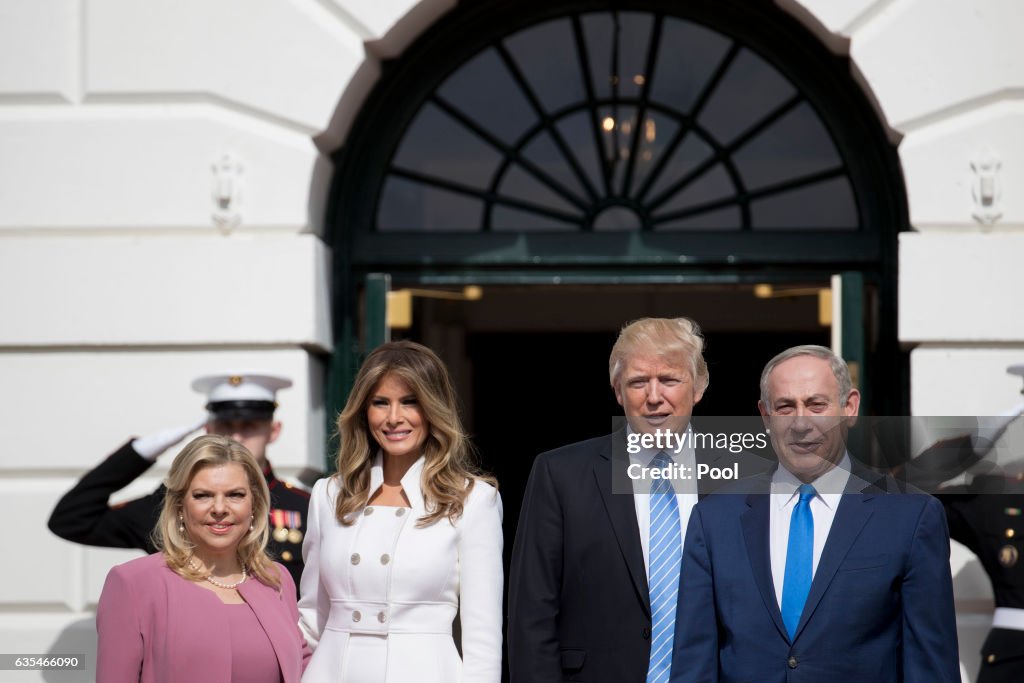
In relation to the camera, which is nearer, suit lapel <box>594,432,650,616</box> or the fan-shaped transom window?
suit lapel <box>594,432,650,616</box>

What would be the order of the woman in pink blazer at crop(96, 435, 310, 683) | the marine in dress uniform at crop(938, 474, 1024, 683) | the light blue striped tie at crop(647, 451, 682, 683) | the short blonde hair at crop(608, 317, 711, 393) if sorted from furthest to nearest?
the marine in dress uniform at crop(938, 474, 1024, 683)
the short blonde hair at crop(608, 317, 711, 393)
the light blue striped tie at crop(647, 451, 682, 683)
the woman in pink blazer at crop(96, 435, 310, 683)

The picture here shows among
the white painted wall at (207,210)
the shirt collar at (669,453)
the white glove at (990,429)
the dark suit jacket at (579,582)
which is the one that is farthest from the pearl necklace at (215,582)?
the white glove at (990,429)

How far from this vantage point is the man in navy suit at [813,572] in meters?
3.56

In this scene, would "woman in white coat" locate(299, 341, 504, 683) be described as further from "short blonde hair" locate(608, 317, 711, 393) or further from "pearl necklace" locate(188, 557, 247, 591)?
"short blonde hair" locate(608, 317, 711, 393)

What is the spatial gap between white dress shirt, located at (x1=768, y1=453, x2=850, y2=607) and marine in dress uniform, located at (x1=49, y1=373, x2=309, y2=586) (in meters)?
1.93

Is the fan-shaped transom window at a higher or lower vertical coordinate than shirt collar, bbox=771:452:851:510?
higher

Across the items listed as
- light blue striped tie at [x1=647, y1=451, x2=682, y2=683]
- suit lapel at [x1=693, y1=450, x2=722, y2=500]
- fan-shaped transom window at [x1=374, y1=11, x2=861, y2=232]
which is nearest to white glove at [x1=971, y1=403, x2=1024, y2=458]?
fan-shaped transom window at [x1=374, y1=11, x2=861, y2=232]

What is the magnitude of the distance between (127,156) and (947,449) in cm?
355

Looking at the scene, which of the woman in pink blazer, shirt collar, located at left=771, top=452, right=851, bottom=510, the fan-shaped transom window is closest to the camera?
the woman in pink blazer

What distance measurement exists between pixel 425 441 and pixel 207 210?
2.64m

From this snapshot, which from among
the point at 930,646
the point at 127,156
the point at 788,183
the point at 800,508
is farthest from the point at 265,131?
the point at 930,646

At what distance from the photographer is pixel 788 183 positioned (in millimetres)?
6711

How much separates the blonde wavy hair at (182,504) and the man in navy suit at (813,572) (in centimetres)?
112

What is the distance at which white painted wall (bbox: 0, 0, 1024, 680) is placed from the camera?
6156 millimetres
